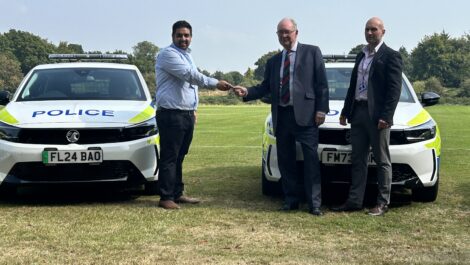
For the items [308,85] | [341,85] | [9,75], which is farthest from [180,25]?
[9,75]

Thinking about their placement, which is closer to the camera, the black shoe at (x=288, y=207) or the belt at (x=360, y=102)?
the belt at (x=360, y=102)

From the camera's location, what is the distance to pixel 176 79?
5.68 meters

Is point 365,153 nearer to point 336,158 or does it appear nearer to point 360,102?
point 336,158

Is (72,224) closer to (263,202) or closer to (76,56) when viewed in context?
(263,202)

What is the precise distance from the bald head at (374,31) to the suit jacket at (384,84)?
0.09 metres

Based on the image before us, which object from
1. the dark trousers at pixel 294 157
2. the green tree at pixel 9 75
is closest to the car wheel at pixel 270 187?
the dark trousers at pixel 294 157

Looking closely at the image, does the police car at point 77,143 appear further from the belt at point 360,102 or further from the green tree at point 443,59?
the green tree at point 443,59

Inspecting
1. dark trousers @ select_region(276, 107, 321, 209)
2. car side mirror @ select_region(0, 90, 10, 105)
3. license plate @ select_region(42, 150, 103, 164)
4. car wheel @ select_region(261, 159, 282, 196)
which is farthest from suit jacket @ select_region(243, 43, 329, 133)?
car side mirror @ select_region(0, 90, 10, 105)

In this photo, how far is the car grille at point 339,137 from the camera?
5438 millimetres

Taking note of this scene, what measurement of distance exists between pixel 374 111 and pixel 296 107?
2.42 ft

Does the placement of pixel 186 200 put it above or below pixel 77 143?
below

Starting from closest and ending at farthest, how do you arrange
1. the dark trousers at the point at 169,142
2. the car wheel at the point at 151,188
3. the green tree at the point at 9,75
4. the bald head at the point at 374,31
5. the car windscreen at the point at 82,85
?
1. the bald head at the point at 374,31
2. the dark trousers at the point at 169,142
3. the car wheel at the point at 151,188
4. the car windscreen at the point at 82,85
5. the green tree at the point at 9,75

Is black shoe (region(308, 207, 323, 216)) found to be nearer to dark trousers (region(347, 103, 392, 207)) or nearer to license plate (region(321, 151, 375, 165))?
dark trousers (region(347, 103, 392, 207))

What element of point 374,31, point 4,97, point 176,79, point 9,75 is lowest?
point 9,75
